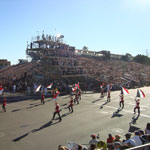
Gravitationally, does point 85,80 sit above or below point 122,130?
above

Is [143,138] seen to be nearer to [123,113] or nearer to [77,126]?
[77,126]

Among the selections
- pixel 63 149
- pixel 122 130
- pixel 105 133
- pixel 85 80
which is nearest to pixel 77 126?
pixel 105 133

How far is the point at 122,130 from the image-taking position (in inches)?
435

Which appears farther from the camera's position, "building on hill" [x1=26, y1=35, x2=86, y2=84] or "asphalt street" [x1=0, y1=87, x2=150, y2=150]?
"building on hill" [x1=26, y1=35, x2=86, y2=84]

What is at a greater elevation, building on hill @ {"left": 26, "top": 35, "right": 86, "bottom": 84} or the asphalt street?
building on hill @ {"left": 26, "top": 35, "right": 86, "bottom": 84}

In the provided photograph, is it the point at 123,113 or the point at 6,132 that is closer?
the point at 6,132

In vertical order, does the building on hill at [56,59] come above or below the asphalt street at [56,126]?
above

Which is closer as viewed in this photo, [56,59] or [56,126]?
[56,126]

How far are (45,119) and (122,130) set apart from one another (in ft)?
19.0

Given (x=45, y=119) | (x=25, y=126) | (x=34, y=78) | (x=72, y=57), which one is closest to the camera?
(x=25, y=126)

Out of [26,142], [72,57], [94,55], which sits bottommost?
[26,142]

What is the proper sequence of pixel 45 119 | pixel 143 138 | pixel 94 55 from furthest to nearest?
pixel 94 55, pixel 45 119, pixel 143 138

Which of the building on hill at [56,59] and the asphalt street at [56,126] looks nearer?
the asphalt street at [56,126]

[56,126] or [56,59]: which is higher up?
[56,59]
